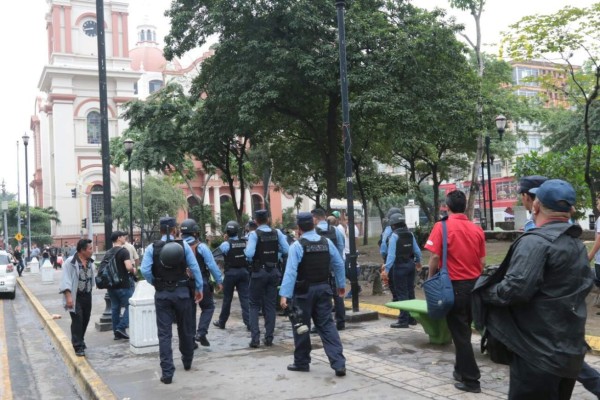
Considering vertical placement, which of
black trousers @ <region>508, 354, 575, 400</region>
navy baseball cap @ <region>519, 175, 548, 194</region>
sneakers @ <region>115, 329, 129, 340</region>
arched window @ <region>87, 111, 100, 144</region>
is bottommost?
sneakers @ <region>115, 329, 129, 340</region>

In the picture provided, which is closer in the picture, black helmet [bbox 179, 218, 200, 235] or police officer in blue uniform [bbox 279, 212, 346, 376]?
police officer in blue uniform [bbox 279, 212, 346, 376]

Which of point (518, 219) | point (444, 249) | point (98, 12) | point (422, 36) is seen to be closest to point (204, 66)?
point (422, 36)

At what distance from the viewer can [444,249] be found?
5.77 metres

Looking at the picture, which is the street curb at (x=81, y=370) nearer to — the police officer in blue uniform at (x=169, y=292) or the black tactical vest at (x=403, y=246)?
the police officer in blue uniform at (x=169, y=292)

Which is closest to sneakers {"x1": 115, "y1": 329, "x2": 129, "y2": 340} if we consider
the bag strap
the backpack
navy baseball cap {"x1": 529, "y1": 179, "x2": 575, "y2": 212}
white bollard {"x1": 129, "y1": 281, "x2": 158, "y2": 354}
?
the backpack

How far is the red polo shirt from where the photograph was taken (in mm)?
5730

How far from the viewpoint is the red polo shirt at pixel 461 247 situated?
5.73m

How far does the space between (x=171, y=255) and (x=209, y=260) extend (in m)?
1.40

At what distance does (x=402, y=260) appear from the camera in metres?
9.10

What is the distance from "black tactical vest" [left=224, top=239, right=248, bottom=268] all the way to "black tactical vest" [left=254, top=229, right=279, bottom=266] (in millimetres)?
717

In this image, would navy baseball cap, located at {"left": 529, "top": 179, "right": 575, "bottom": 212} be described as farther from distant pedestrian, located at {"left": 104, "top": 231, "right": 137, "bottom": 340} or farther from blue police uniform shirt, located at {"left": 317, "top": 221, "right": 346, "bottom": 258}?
distant pedestrian, located at {"left": 104, "top": 231, "right": 137, "bottom": 340}

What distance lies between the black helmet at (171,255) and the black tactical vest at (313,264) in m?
1.37

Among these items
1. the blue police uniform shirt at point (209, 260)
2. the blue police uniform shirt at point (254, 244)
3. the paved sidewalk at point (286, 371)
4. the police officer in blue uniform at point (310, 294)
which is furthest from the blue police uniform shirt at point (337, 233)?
the police officer in blue uniform at point (310, 294)

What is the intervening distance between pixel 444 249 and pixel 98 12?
330 inches
